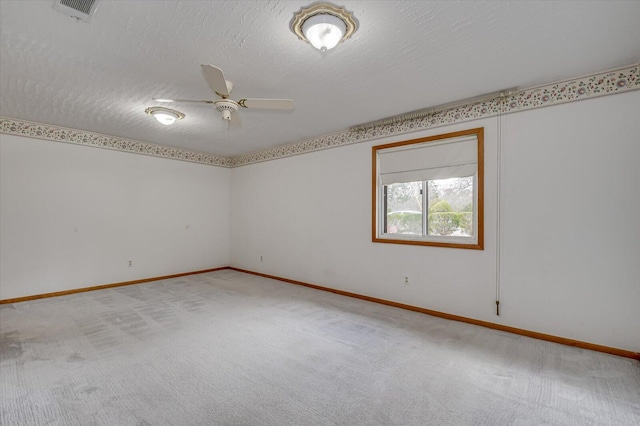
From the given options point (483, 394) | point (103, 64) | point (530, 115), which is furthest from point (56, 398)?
point (530, 115)

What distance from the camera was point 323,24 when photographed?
6.58ft

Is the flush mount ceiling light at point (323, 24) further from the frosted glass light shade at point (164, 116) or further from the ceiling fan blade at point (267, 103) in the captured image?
the frosted glass light shade at point (164, 116)

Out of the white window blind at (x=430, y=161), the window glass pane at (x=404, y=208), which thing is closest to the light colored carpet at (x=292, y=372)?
the window glass pane at (x=404, y=208)

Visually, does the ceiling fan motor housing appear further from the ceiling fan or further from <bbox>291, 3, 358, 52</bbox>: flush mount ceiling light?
<bbox>291, 3, 358, 52</bbox>: flush mount ceiling light

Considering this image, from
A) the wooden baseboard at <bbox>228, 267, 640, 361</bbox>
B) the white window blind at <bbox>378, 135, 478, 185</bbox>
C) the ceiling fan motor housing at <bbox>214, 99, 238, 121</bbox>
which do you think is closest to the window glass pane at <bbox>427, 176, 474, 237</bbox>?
the white window blind at <bbox>378, 135, 478, 185</bbox>

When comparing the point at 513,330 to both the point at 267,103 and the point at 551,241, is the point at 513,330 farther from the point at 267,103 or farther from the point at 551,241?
the point at 267,103

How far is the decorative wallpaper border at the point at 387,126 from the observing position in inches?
111

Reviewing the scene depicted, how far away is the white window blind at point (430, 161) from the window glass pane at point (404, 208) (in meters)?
0.14

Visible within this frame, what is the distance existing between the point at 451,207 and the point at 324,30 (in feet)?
8.79

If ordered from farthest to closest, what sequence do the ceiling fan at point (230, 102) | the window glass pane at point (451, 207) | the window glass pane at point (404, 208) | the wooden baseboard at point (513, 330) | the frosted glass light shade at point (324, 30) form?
the window glass pane at point (404, 208) → the window glass pane at point (451, 207) → the wooden baseboard at point (513, 330) → the ceiling fan at point (230, 102) → the frosted glass light shade at point (324, 30)

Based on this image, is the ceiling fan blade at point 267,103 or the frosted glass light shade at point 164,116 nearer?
the ceiling fan blade at point 267,103

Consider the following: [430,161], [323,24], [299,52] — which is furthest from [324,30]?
[430,161]

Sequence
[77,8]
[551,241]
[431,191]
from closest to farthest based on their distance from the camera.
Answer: [77,8] < [551,241] < [431,191]

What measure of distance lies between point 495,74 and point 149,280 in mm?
6204
